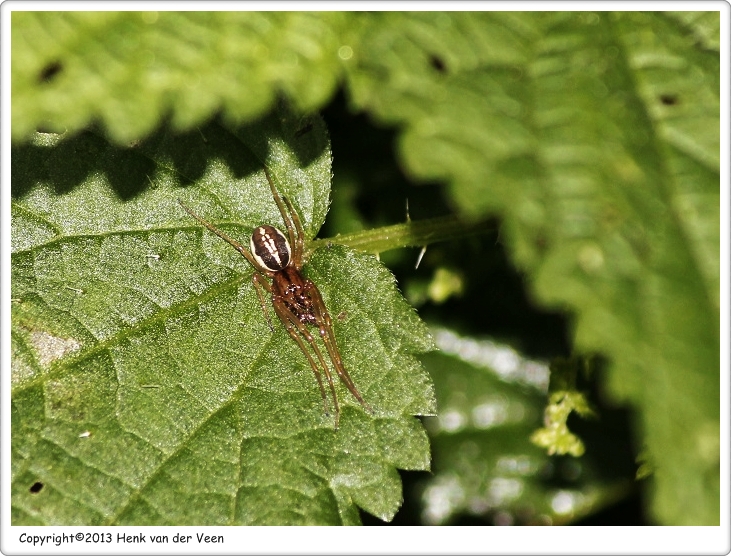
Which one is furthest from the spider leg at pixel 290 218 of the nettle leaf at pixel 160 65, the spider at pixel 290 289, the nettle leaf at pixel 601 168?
the nettle leaf at pixel 601 168

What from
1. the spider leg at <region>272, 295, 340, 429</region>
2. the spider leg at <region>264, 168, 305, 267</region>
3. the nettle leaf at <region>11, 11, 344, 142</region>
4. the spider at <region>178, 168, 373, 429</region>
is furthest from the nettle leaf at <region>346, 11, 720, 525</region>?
the spider leg at <region>272, 295, 340, 429</region>

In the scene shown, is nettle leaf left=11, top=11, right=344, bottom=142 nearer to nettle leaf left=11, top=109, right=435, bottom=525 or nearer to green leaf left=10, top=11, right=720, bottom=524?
green leaf left=10, top=11, right=720, bottom=524

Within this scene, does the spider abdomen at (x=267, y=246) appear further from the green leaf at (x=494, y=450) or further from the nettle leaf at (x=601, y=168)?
the green leaf at (x=494, y=450)

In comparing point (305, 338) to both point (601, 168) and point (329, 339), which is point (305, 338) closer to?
point (329, 339)

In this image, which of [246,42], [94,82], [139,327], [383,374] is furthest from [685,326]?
[139,327]

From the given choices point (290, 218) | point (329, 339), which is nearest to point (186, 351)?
point (329, 339)

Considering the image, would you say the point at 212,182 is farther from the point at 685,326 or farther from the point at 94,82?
the point at 685,326
